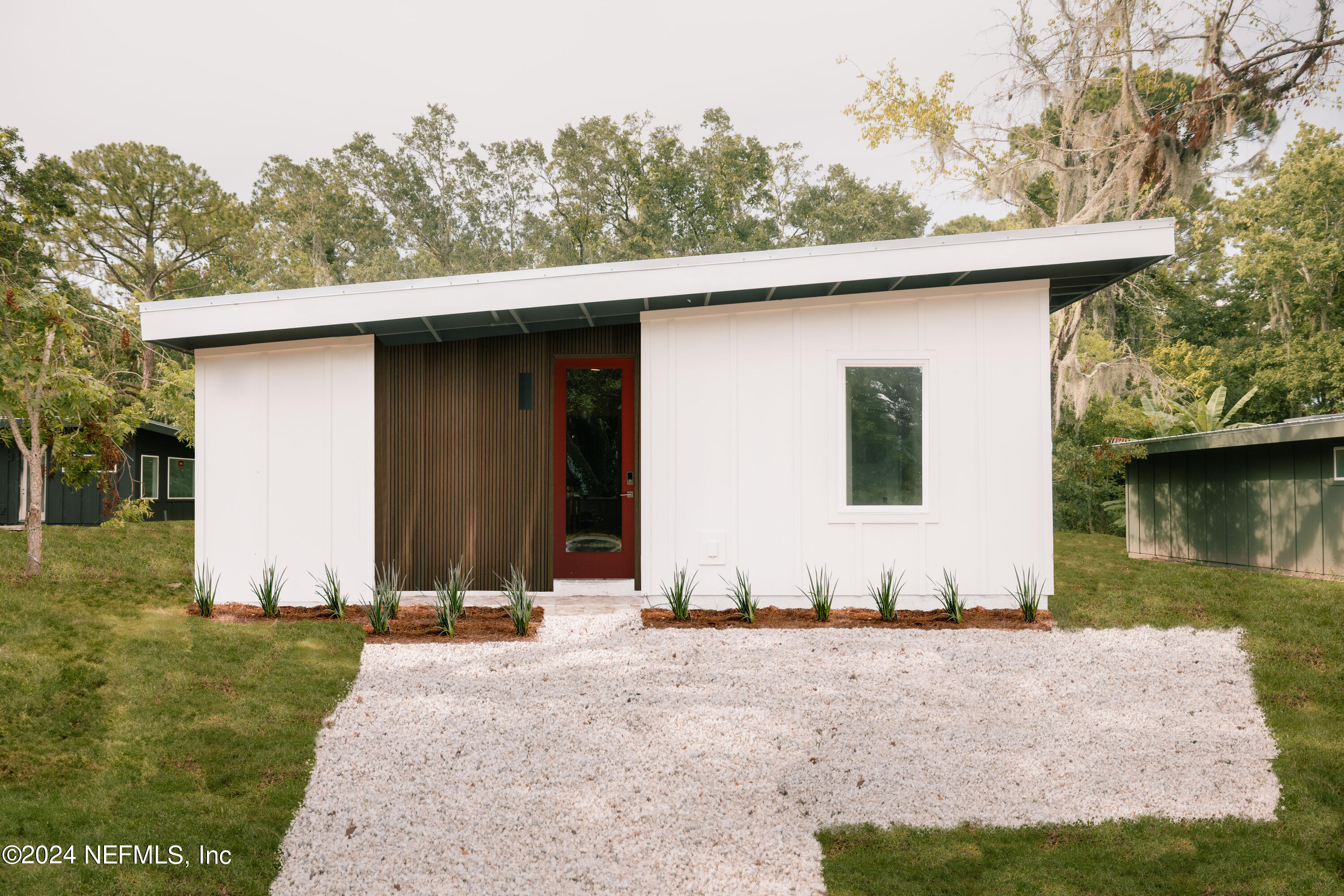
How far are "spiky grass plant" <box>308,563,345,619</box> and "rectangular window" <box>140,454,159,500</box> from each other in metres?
12.2

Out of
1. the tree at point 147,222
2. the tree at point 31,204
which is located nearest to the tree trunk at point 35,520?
the tree at point 31,204

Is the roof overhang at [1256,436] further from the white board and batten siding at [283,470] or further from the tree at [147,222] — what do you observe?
the tree at [147,222]

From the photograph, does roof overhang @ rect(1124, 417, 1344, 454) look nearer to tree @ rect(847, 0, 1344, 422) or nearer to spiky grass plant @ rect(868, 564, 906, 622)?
tree @ rect(847, 0, 1344, 422)

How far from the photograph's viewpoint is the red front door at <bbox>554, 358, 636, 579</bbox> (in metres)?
6.97

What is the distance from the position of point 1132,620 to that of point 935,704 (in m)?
2.89

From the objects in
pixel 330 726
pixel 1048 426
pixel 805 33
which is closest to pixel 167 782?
pixel 330 726

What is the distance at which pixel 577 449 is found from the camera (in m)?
6.99

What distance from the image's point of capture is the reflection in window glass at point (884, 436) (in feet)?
20.5

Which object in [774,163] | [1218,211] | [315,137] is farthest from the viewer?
[315,137]

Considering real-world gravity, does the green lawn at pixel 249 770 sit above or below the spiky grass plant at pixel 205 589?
below

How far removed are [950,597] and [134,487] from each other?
15.6 m

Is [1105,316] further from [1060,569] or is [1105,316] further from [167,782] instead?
[167,782]

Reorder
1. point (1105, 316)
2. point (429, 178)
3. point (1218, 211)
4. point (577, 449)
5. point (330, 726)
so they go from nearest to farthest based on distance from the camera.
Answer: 1. point (330, 726)
2. point (577, 449)
3. point (1105, 316)
4. point (1218, 211)
5. point (429, 178)

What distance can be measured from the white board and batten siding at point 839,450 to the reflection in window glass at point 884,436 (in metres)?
0.07
